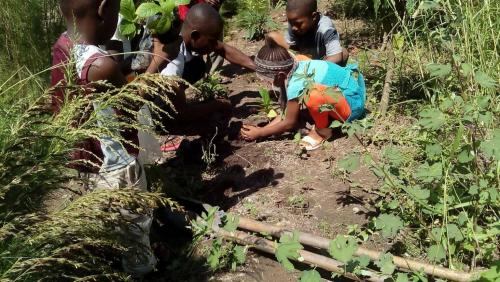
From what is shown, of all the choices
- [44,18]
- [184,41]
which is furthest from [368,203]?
[44,18]

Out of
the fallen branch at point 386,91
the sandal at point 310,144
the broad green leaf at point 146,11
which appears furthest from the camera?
the fallen branch at point 386,91

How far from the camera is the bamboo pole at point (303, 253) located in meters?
2.61

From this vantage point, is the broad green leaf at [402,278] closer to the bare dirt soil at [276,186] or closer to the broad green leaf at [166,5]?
the bare dirt soil at [276,186]

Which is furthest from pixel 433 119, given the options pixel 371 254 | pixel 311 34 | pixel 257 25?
pixel 257 25

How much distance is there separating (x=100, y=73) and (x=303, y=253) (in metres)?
1.26

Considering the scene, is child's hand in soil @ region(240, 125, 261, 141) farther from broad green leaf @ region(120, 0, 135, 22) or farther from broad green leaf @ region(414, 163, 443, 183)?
broad green leaf @ region(414, 163, 443, 183)

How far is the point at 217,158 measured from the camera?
12.9 ft

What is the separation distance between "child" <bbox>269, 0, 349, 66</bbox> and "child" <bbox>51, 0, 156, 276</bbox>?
183 cm

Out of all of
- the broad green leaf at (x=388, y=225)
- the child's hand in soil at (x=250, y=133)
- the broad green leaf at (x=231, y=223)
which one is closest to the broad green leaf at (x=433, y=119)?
the broad green leaf at (x=388, y=225)

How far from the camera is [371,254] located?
271 cm

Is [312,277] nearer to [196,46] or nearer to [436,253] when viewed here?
[436,253]

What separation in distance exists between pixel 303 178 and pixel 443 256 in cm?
123

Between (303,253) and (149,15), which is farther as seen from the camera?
(149,15)

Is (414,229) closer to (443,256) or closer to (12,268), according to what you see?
(443,256)
